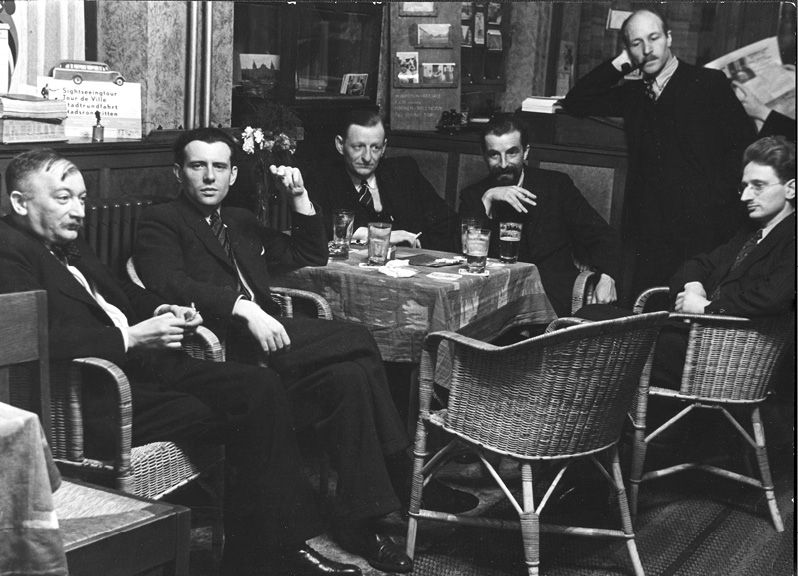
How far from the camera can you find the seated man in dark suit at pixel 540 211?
13.8ft

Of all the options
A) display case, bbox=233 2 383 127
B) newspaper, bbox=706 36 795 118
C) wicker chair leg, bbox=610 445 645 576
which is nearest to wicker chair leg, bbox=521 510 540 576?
wicker chair leg, bbox=610 445 645 576

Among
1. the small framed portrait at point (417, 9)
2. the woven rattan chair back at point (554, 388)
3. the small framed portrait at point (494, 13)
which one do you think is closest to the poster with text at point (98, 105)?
the woven rattan chair back at point (554, 388)

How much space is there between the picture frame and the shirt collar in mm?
1619

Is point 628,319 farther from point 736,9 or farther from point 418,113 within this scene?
point 736,9

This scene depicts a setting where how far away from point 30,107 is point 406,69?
2.81 m

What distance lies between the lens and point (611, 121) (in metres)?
4.76

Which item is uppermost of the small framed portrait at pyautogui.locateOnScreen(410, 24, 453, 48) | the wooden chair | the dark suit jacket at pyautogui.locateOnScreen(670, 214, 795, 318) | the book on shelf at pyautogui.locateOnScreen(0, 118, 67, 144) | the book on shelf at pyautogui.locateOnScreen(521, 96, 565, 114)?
the small framed portrait at pyautogui.locateOnScreen(410, 24, 453, 48)

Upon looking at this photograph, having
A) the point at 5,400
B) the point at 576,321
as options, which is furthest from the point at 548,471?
the point at 5,400

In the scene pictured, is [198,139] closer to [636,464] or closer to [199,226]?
[199,226]

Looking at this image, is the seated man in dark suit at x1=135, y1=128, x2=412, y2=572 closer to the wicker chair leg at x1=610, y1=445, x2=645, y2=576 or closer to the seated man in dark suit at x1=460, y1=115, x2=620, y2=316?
the wicker chair leg at x1=610, y1=445, x2=645, y2=576

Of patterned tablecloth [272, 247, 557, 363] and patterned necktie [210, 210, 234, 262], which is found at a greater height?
patterned necktie [210, 210, 234, 262]

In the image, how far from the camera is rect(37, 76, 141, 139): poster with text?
3.62 m

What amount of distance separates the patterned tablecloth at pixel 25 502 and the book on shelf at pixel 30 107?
1.90 meters

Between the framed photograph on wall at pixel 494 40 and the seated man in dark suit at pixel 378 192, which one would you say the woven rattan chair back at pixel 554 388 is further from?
the framed photograph on wall at pixel 494 40
